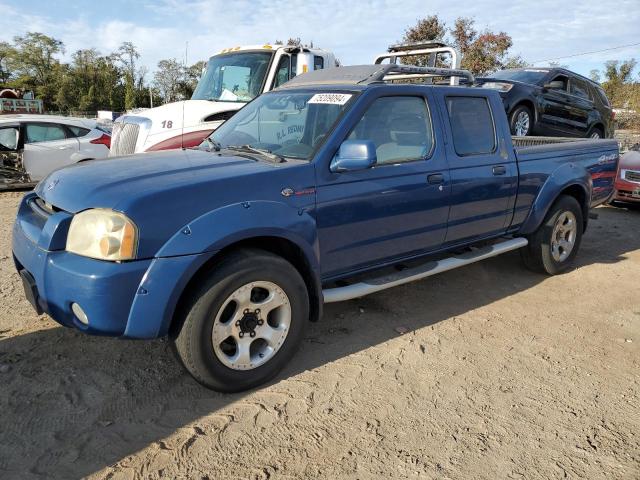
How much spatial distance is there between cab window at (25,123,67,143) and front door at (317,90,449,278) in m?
8.83

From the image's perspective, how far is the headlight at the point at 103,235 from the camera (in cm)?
260

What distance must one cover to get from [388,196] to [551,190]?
231 cm

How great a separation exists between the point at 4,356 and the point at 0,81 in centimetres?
7011

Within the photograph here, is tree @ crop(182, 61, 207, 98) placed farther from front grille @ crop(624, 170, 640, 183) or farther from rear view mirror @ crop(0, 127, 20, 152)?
front grille @ crop(624, 170, 640, 183)

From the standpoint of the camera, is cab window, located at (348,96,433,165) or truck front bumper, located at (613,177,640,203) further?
truck front bumper, located at (613,177,640,203)

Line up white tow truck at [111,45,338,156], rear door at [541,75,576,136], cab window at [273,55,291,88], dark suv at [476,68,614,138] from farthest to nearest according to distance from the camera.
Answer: rear door at [541,75,576,136] → dark suv at [476,68,614,138] → cab window at [273,55,291,88] → white tow truck at [111,45,338,156]

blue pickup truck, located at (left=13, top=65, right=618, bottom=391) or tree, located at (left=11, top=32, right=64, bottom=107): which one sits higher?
tree, located at (left=11, top=32, right=64, bottom=107)

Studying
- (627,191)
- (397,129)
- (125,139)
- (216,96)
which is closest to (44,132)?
(125,139)

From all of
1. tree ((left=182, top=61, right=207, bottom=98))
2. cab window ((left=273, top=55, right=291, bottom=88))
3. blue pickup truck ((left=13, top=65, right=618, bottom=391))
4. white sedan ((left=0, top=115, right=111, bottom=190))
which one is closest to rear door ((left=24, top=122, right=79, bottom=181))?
white sedan ((left=0, top=115, right=111, bottom=190))

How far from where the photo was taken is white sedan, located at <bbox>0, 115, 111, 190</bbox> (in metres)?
9.77

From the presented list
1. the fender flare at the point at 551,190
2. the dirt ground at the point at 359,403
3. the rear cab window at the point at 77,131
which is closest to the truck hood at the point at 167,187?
the dirt ground at the point at 359,403

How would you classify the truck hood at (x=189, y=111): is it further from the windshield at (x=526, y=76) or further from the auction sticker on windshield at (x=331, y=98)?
the windshield at (x=526, y=76)

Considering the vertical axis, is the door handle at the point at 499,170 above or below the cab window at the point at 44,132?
above

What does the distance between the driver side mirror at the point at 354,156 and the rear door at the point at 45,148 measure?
8409 mm
